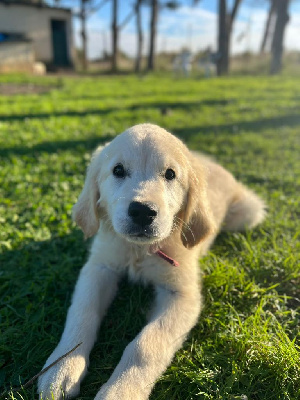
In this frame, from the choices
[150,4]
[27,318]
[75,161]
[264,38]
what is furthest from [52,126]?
[264,38]

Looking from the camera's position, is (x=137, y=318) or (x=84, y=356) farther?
(x=137, y=318)

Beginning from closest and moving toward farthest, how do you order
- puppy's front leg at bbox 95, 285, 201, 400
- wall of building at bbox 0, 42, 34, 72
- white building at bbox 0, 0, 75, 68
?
puppy's front leg at bbox 95, 285, 201, 400, wall of building at bbox 0, 42, 34, 72, white building at bbox 0, 0, 75, 68

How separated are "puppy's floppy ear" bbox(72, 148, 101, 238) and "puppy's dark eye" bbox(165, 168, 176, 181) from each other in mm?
521

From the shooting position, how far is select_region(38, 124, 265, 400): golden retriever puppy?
168 centimetres

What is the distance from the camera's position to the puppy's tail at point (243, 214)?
10.7ft

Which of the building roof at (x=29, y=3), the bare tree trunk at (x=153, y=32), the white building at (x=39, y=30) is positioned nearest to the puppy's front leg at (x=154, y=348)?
the white building at (x=39, y=30)

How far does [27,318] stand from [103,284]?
0.52 meters

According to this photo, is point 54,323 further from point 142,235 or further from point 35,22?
point 35,22

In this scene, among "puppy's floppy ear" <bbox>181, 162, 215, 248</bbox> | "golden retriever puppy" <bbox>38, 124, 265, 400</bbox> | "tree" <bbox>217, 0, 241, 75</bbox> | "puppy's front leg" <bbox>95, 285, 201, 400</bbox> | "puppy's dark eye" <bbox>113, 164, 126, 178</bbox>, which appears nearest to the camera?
"puppy's front leg" <bbox>95, 285, 201, 400</bbox>

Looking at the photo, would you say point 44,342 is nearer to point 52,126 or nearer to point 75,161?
point 75,161

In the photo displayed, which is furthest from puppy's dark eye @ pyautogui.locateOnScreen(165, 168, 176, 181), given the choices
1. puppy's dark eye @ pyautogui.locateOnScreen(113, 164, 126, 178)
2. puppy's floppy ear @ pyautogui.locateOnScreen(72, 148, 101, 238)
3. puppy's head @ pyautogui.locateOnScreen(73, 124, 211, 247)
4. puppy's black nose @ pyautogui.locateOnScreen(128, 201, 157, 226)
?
puppy's floppy ear @ pyautogui.locateOnScreen(72, 148, 101, 238)

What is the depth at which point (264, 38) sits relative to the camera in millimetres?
34625

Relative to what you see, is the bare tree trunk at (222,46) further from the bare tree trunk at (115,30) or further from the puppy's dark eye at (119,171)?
the puppy's dark eye at (119,171)

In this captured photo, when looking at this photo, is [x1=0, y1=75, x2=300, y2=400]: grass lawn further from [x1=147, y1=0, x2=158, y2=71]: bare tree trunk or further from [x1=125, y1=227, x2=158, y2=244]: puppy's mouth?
[x1=147, y1=0, x2=158, y2=71]: bare tree trunk
